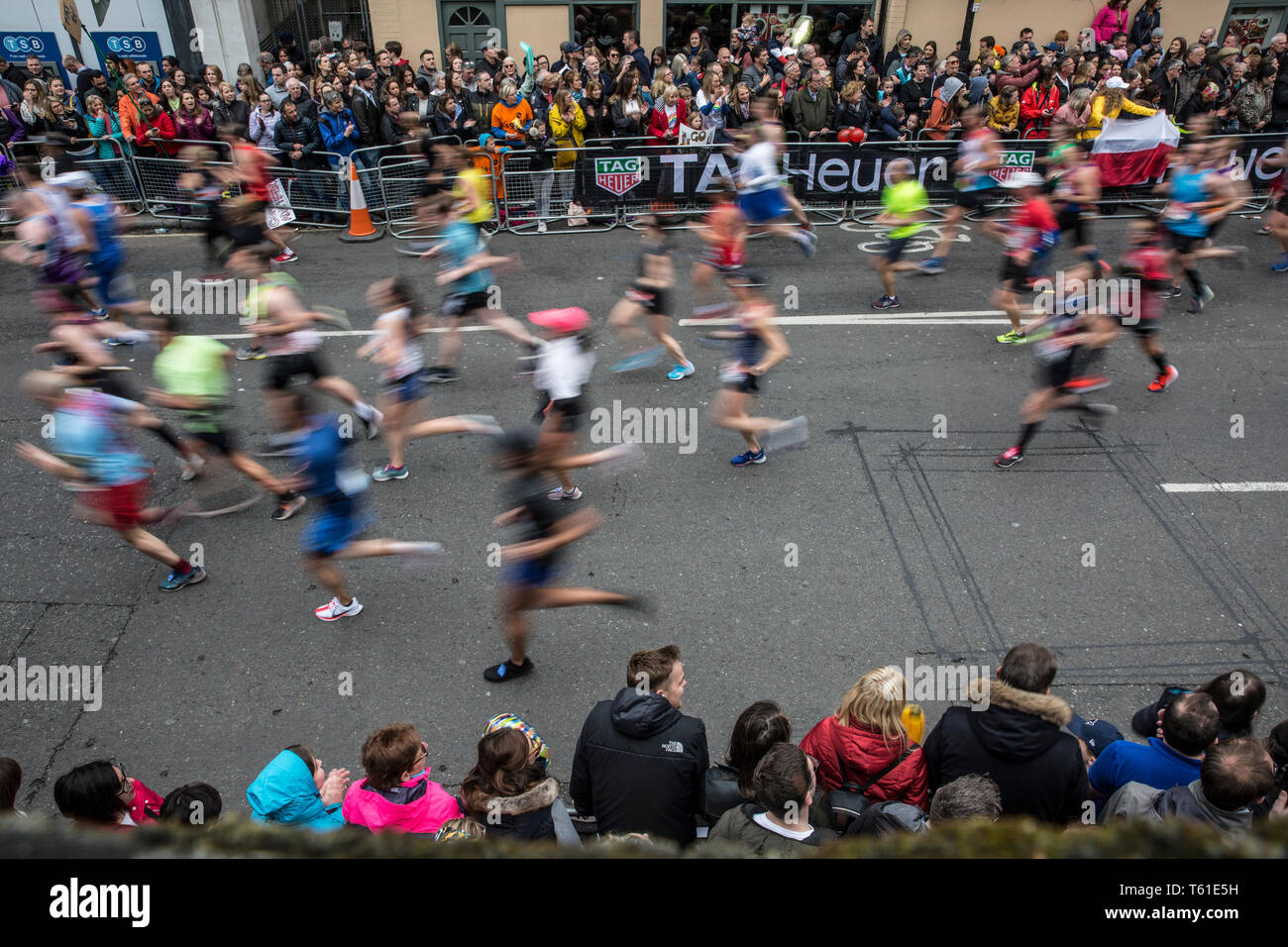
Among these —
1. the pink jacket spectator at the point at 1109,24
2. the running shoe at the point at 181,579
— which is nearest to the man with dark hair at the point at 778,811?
the running shoe at the point at 181,579

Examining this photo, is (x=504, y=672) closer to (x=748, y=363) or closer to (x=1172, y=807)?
(x=748, y=363)

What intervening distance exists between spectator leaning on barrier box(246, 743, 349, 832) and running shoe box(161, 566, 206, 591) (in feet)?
9.05

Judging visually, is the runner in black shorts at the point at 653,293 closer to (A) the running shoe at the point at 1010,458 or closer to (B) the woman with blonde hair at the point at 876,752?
(A) the running shoe at the point at 1010,458

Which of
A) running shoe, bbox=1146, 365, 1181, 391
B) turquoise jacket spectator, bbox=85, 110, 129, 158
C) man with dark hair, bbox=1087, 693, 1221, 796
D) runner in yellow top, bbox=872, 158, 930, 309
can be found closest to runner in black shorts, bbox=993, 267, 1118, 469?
running shoe, bbox=1146, 365, 1181, 391

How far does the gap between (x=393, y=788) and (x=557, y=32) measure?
17.0m

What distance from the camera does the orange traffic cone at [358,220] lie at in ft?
40.0

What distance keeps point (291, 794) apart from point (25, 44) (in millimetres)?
17581

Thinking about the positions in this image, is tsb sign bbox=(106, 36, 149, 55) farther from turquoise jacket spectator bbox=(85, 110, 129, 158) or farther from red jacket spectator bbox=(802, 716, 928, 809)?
red jacket spectator bbox=(802, 716, 928, 809)

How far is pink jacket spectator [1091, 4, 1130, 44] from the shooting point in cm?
1655

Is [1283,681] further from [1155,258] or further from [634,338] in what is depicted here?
[634,338]

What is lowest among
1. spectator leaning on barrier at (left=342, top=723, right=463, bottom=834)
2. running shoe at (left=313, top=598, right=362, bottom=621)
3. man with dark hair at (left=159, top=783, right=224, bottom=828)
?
running shoe at (left=313, top=598, right=362, bottom=621)

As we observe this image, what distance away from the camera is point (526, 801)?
3477 millimetres

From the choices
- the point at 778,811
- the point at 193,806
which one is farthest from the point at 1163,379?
the point at 193,806

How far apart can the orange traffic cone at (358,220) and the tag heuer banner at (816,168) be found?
10.3 feet
